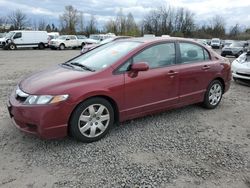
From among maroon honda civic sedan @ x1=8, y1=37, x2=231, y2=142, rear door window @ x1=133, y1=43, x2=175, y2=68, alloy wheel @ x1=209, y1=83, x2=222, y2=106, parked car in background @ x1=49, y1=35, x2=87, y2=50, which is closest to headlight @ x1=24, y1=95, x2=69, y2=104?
maroon honda civic sedan @ x1=8, y1=37, x2=231, y2=142

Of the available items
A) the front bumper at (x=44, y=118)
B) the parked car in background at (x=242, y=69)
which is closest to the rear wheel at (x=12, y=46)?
the parked car in background at (x=242, y=69)

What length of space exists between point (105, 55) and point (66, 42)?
2674 centimetres

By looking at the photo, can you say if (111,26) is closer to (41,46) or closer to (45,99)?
(41,46)

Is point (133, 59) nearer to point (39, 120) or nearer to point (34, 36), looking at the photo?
point (39, 120)

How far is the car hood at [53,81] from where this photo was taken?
3624 millimetres

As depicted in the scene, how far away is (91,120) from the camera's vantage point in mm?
3895

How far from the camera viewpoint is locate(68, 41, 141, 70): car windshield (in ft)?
14.1

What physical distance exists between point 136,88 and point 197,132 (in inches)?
49.5

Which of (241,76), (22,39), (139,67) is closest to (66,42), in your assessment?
(22,39)

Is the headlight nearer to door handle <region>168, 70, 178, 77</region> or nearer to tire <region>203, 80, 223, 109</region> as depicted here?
door handle <region>168, 70, 178, 77</region>

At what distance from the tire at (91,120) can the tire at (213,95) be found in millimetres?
2363

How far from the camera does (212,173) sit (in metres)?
3.27

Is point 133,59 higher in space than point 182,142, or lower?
higher

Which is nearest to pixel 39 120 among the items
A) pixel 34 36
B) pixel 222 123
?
pixel 222 123
